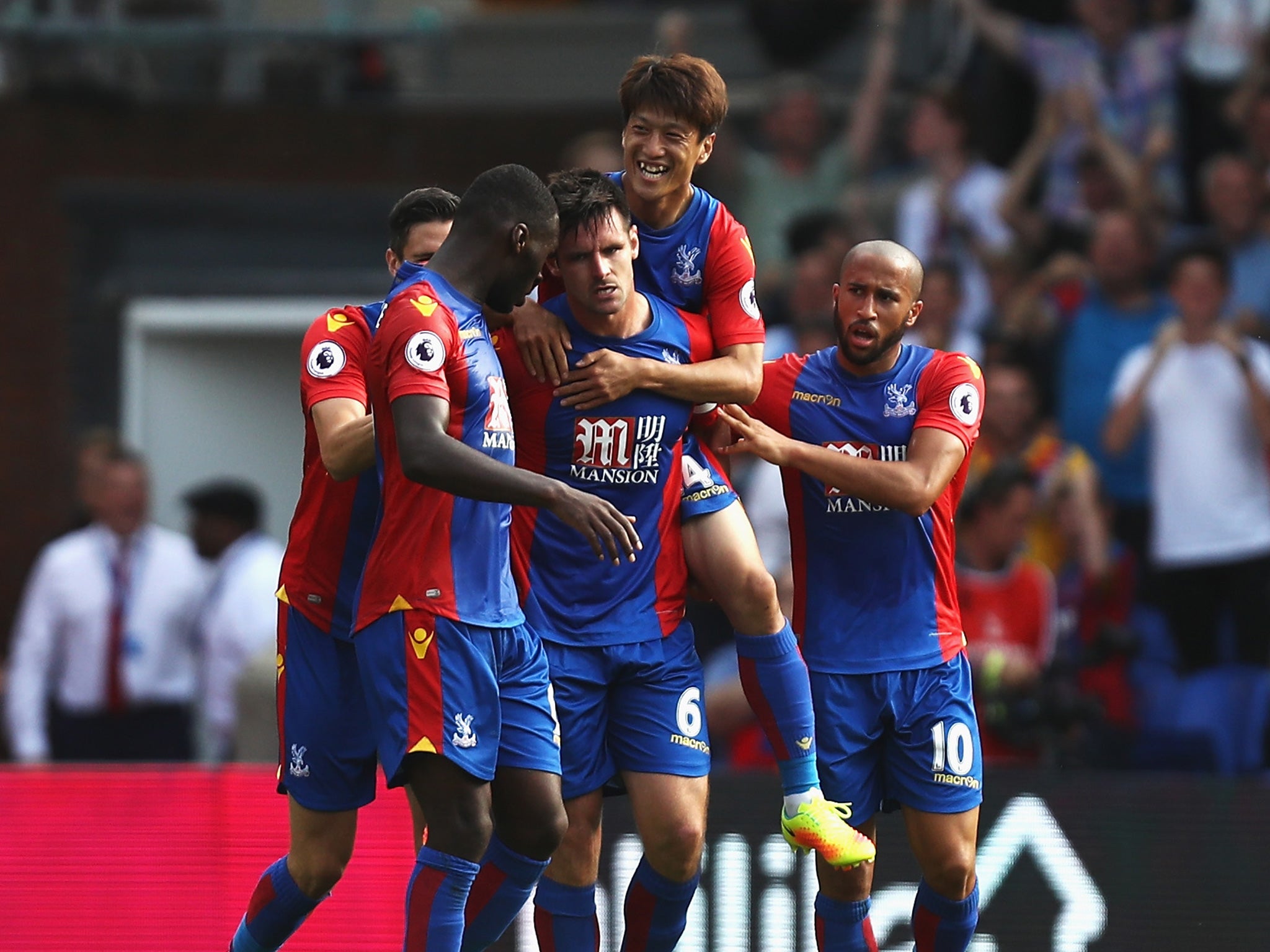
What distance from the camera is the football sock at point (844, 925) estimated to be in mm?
6367

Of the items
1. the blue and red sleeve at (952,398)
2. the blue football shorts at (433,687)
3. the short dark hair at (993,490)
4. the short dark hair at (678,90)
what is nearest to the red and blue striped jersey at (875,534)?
the blue and red sleeve at (952,398)

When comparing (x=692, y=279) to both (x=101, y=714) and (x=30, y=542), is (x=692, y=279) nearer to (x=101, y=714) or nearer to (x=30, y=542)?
(x=101, y=714)

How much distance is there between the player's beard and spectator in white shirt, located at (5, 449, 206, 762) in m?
5.10

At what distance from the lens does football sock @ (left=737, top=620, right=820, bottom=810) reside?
20.0 ft

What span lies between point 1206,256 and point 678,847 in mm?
4821

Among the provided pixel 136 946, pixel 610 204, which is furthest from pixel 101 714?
pixel 610 204

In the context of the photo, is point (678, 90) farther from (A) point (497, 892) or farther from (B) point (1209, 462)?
(B) point (1209, 462)

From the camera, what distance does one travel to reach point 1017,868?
7723 millimetres

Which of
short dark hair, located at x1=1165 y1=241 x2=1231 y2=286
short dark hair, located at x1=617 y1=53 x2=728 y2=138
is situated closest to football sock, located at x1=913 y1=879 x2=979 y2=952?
short dark hair, located at x1=617 y1=53 x2=728 y2=138

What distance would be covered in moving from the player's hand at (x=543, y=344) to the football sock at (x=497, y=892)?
1.34 meters

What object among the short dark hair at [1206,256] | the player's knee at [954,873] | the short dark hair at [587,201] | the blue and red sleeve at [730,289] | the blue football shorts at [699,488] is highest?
the short dark hair at [1206,256]

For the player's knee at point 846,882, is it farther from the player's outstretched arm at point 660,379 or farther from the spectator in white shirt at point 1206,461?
the spectator in white shirt at point 1206,461

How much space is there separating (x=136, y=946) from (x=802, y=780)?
302 cm

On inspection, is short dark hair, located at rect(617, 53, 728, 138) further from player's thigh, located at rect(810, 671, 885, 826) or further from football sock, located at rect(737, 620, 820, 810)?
player's thigh, located at rect(810, 671, 885, 826)
